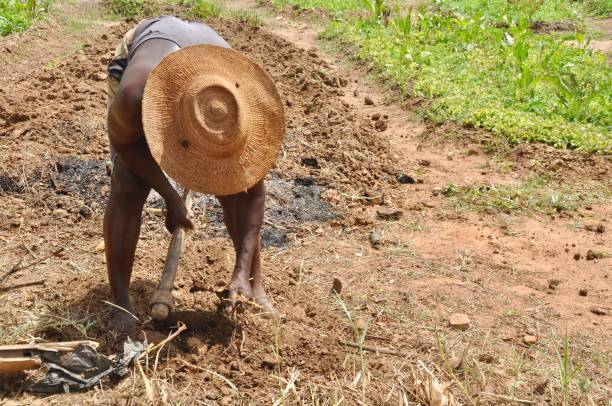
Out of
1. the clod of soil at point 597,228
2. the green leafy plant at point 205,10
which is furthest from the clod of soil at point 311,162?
the green leafy plant at point 205,10

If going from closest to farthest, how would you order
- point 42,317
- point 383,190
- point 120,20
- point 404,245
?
point 42,317
point 404,245
point 383,190
point 120,20

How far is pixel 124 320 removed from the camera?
342cm

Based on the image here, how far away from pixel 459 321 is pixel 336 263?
0.98 metres

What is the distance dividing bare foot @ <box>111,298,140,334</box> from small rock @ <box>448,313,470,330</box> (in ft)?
4.83

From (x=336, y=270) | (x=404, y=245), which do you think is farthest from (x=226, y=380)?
(x=404, y=245)

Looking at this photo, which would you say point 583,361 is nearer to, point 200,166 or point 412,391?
point 412,391

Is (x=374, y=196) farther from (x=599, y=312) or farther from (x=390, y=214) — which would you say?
(x=599, y=312)

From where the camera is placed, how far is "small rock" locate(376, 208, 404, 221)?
5.37 m

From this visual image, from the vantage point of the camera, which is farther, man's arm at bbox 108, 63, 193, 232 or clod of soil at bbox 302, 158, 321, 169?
clod of soil at bbox 302, 158, 321, 169

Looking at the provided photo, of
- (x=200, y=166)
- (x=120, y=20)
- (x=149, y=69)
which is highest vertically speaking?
(x=149, y=69)

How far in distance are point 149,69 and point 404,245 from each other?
2.38 meters

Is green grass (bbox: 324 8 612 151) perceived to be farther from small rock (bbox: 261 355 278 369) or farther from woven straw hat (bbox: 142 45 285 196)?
woven straw hat (bbox: 142 45 285 196)

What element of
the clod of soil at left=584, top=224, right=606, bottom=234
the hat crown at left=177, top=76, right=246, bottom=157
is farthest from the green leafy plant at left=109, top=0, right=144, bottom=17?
the hat crown at left=177, top=76, right=246, bottom=157

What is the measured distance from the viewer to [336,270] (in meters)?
4.50
